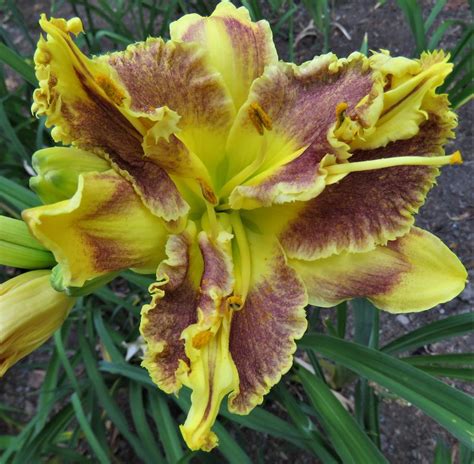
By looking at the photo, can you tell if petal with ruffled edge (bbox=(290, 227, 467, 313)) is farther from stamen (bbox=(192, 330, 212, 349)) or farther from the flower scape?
stamen (bbox=(192, 330, 212, 349))

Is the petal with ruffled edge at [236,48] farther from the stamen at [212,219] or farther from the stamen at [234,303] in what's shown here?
the stamen at [234,303]

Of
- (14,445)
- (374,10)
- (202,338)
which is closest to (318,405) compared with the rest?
(202,338)

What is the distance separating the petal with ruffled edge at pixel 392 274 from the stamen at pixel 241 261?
0.07 meters

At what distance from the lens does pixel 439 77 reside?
1.96ft

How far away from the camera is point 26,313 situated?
0.62 meters

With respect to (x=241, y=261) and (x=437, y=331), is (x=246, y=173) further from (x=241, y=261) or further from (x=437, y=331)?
(x=437, y=331)

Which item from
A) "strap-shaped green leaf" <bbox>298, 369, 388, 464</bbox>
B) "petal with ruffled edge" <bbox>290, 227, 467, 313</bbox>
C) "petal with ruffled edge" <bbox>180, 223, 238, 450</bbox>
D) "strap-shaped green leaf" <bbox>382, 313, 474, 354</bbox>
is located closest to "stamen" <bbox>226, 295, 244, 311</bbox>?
"petal with ruffled edge" <bbox>180, 223, 238, 450</bbox>

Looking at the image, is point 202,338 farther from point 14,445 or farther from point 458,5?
point 458,5

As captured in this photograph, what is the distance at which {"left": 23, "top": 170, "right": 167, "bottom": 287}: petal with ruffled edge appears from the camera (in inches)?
20.9

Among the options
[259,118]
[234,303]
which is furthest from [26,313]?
[259,118]

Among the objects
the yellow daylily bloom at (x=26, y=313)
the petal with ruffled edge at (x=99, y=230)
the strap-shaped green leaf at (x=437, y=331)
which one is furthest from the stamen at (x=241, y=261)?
the strap-shaped green leaf at (x=437, y=331)

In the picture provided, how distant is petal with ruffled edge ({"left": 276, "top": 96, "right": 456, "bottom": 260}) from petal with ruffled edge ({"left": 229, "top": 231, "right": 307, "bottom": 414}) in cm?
6

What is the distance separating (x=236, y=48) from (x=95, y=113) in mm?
225

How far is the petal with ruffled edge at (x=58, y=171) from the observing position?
587mm
